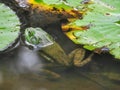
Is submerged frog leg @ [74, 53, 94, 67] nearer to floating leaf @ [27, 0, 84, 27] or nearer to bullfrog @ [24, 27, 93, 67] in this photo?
bullfrog @ [24, 27, 93, 67]

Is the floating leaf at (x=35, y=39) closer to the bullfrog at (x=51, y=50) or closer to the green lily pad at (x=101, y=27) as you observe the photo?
the bullfrog at (x=51, y=50)

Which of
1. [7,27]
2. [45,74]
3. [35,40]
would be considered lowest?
[45,74]

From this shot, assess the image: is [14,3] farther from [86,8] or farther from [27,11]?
[86,8]

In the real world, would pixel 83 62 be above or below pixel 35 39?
below

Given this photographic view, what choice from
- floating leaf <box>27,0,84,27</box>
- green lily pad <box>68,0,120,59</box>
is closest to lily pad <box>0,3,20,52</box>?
floating leaf <box>27,0,84,27</box>

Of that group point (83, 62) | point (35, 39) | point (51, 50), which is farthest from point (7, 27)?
point (83, 62)

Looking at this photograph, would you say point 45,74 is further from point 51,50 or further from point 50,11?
point 50,11

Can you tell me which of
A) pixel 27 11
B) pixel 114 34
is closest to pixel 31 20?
pixel 27 11
